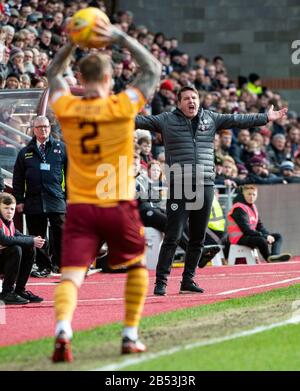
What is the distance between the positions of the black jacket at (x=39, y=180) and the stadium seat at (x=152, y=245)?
2.57 meters

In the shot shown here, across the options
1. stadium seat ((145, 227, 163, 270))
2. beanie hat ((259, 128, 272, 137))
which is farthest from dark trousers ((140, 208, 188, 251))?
beanie hat ((259, 128, 272, 137))

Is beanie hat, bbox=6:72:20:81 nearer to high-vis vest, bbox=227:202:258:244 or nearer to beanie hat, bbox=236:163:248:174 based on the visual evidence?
high-vis vest, bbox=227:202:258:244

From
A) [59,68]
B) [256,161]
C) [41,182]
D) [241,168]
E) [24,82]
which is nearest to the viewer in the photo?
[59,68]

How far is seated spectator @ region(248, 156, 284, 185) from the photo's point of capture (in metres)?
20.5

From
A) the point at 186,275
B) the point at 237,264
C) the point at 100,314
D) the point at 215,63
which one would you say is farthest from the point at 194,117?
the point at 215,63

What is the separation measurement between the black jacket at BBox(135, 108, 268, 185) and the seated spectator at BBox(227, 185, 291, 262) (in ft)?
20.7

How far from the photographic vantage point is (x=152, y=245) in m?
17.2

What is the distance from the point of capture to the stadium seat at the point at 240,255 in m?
18.7

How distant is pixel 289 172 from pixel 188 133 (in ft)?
33.3

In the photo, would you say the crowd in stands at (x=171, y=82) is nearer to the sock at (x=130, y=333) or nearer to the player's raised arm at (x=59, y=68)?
the player's raised arm at (x=59, y=68)

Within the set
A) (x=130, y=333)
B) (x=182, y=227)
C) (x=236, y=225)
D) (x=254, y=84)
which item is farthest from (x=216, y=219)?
(x=130, y=333)

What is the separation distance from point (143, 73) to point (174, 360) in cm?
207

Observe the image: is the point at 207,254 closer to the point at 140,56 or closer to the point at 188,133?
the point at 188,133
